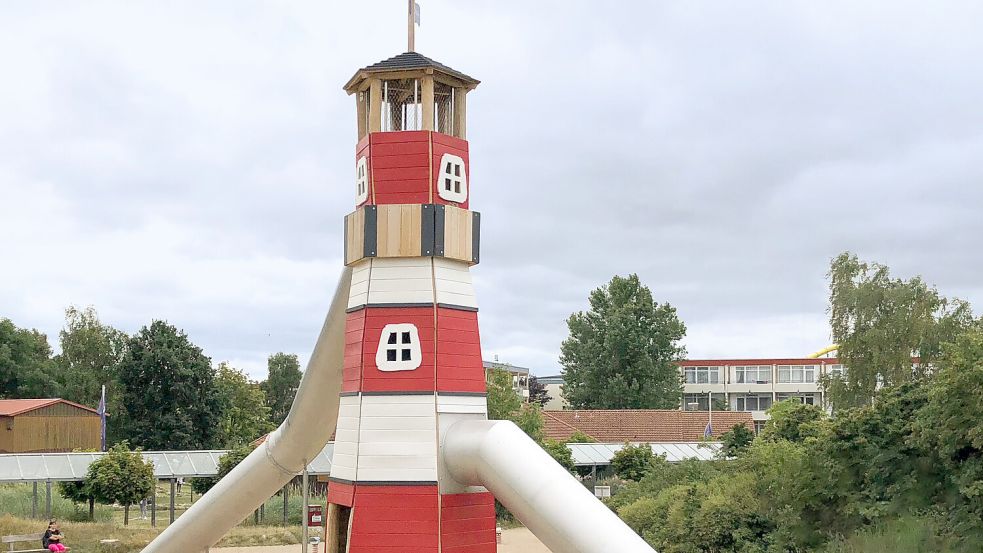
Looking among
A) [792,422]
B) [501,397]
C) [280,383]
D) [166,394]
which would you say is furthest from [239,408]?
[792,422]

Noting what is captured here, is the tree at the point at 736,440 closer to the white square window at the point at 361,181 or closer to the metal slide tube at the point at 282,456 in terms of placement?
the metal slide tube at the point at 282,456

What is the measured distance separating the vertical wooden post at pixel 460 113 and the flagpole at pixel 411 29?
89cm

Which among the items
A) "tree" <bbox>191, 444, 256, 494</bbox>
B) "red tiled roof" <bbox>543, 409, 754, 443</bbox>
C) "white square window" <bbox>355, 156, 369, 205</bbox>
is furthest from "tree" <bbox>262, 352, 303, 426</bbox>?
"white square window" <bbox>355, 156, 369, 205</bbox>

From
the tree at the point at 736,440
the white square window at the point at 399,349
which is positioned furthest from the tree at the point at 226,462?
the white square window at the point at 399,349

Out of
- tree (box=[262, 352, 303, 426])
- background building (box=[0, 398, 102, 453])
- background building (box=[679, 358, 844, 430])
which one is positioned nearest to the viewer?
background building (box=[0, 398, 102, 453])

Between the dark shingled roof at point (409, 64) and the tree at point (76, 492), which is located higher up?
the dark shingled roof at point (409, 64)

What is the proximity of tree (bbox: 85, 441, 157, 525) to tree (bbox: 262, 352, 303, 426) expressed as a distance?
49.5 m

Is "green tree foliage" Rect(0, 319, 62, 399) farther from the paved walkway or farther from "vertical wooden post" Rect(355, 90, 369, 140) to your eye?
"vertical wooden post" Rect(355, 90, 369, 140)

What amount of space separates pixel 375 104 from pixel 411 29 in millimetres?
1424

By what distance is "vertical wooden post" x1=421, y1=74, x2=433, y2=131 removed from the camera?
14141 millimetres

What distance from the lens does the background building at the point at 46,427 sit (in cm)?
5781

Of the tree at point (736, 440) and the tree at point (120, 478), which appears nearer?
the tree at point (736, 440)

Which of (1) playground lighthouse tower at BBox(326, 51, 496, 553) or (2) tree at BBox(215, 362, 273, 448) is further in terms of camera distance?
(2) tree at BBox(215, 362, 273, 448)

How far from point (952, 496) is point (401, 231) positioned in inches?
357
